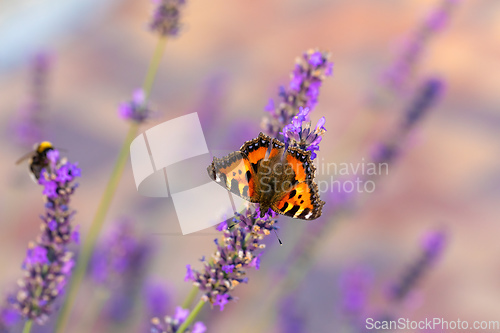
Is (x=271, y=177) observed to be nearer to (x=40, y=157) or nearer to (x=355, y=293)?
(x=40, y=157)

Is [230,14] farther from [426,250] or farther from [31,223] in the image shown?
[426,250]

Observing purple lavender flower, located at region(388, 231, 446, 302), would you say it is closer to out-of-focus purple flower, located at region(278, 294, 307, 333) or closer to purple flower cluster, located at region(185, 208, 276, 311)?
out-of-focus purple flower, located at region(278, 294, 307, 333)

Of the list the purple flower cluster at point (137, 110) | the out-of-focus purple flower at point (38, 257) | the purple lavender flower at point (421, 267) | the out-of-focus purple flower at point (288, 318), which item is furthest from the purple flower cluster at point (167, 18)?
the purple lavender flower at point (421, 267)

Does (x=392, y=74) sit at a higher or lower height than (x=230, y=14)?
lower

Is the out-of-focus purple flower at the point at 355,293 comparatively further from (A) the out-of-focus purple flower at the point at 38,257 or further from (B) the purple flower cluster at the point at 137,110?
(A) the out-of-focus purple flower at the point at 38,257

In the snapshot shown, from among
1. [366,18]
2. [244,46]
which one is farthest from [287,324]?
[366,18]

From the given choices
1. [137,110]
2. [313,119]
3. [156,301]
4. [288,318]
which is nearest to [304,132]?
[137,110]
